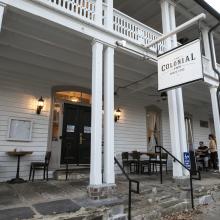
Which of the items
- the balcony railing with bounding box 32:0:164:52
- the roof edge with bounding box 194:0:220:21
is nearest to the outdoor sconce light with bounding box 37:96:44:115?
the balcony railing with bounding box 32:0:164:52

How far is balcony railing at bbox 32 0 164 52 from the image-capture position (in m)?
4.61

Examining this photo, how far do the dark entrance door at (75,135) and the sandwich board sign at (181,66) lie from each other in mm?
3279

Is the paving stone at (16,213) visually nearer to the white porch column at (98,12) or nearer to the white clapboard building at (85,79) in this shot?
the white clapboard building at (85,79)

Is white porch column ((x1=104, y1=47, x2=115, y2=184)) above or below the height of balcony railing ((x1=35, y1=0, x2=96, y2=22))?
below

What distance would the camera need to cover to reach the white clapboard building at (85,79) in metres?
4.55

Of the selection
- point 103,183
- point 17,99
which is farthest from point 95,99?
point 17,99

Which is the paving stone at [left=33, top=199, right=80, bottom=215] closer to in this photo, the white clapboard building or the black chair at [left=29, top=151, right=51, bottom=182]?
the white clapboard building

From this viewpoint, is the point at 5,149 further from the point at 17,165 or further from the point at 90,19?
the point at 90,19

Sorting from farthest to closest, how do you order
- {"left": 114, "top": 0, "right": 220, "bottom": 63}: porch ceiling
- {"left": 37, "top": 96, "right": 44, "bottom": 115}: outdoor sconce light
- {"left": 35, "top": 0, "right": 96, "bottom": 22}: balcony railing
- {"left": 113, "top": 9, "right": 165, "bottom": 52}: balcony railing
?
{"left": 114, "top": 0, "right": 220, "bottom": 63}: porch ceiling, {"left": 37, "top": 96, "right": 44, "bottom": 115}: outdoor sconce light, {"left": 113, "top": 9, "right": 165, "bottom": 52}: balcony railing, {"left": 35, "top": 0, "right": 96, "bottom": 22}: balcony railing

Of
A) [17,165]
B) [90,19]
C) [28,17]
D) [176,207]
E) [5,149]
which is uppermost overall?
[90,19]

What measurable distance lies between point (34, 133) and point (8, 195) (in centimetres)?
239

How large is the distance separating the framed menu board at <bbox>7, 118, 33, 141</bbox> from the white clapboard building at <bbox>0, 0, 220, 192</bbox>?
0.03m

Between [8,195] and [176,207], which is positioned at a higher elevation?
[8,195]

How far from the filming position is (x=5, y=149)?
19.1 feet
